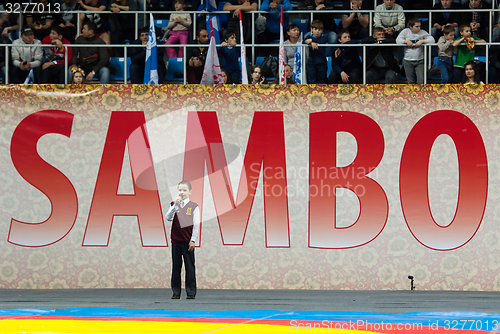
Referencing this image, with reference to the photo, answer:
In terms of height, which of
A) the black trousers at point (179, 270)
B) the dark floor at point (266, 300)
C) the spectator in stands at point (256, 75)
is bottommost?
the dark floor at point (266, 300)

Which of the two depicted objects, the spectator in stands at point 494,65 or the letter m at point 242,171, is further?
the spectator in stands at point 494,65

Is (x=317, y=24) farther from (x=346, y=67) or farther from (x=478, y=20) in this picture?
(x=478, y=20)

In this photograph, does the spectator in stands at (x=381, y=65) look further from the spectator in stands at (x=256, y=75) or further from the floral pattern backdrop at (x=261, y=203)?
the spectator in stands at (x=256, y=75)

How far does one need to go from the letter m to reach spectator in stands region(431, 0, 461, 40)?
3892 millimetres

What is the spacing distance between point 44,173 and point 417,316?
17.9 ft

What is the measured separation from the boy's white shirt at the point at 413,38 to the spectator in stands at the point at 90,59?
4.90 m

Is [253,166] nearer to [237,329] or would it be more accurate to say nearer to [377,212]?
[377,212]

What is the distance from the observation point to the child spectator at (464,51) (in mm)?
8383

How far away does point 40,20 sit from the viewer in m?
9.98

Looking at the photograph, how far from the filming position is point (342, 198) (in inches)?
301

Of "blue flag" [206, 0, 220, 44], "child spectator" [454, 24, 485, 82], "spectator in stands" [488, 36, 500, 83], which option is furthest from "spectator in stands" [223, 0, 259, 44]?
"spectator in stands" [488, 36, 500, 83]

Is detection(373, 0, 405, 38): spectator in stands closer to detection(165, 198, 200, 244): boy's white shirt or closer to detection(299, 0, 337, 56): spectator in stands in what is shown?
detection(299, 0, 337, 56): spectator in stands

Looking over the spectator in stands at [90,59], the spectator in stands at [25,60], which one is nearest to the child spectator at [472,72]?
the spectator in stands at [90,59]

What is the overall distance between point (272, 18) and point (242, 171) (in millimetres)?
3564
